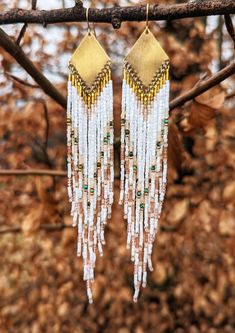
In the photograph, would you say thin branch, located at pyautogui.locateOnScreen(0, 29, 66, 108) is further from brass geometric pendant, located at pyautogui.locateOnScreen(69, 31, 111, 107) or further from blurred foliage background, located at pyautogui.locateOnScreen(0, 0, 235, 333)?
blurred foliage background, located at pyautogui.locateOnScreen(0, 0, 235, 333)

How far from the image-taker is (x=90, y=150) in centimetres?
78

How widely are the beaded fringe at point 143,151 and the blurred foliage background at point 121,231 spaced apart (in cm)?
94

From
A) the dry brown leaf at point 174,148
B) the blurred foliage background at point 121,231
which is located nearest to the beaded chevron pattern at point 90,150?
the dry brown leaf at point 174,148

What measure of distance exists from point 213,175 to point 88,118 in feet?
4.51

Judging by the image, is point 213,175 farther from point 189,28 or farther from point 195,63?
point 189,28

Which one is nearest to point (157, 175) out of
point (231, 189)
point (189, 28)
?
point (231, 189)

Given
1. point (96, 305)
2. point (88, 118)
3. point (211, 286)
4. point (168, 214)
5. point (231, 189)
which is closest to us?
point (88, 118)

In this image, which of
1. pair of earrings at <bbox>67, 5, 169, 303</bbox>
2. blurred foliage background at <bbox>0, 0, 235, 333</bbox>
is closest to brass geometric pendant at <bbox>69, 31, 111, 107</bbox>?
pair of earrings at <bbox>67, 5, 169, 303</bbox>

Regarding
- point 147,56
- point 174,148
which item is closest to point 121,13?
point 147,56

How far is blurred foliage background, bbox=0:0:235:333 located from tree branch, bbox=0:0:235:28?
3.10 feet

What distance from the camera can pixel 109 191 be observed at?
0.80 m

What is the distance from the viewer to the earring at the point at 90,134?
0.76 meters

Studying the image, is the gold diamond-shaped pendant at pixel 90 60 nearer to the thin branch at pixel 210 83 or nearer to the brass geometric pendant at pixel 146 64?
the brass geometric pendant at pixel 146 64

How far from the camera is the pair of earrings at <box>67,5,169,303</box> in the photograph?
747 millimetres
